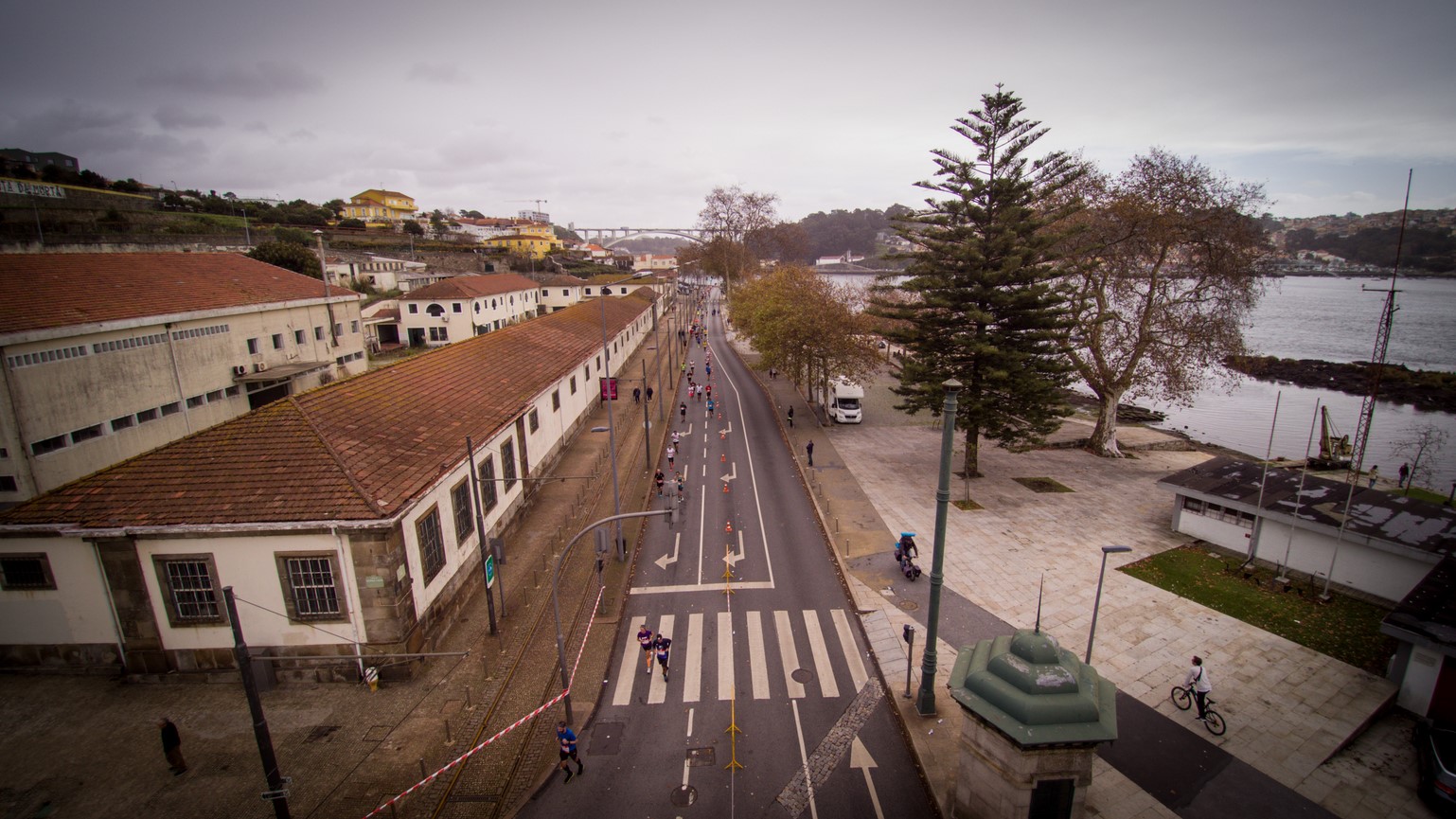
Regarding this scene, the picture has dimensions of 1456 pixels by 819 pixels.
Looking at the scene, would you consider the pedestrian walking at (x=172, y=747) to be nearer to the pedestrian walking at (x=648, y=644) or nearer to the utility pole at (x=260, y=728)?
the utility pole at (x=260, y=728)

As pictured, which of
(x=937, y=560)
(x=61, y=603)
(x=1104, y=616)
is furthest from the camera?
(x=1104, y=616)

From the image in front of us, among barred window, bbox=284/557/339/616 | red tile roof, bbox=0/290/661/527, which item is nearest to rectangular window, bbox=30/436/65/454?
red tile roof, bbox=0/290/661/527

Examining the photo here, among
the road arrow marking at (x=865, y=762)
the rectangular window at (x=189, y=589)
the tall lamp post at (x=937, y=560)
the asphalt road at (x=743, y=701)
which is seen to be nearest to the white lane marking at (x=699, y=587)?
the asphalt road at (x=743, y=701)

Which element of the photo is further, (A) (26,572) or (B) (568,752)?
(A) (26,572)

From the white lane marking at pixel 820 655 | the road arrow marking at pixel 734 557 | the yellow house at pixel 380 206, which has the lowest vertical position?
the white lane marking at pixel 820 655

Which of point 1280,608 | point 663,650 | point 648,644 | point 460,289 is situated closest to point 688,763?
point 663,650

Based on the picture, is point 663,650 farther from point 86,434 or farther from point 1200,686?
→ point 86,434
